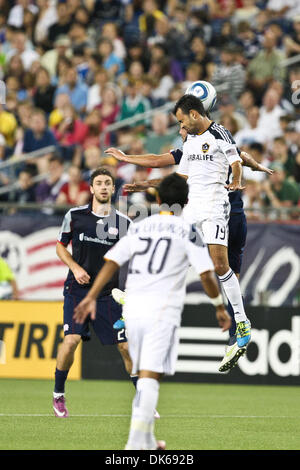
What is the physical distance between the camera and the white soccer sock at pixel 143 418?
8.18 m

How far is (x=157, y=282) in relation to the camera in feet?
27.9

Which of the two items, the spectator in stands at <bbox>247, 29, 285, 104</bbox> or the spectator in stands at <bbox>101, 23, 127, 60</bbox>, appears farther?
the spectator in stands at <bbox>101, 23, 127, 60</bbox>

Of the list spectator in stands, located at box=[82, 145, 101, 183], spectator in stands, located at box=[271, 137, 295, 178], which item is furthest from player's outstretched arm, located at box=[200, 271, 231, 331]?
spectator in stands, located at box=[82, 145, 101, 183]

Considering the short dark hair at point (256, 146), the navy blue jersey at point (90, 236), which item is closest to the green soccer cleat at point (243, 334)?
the navy blue jersey at point (90, 236)

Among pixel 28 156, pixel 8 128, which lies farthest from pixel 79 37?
pixel 28 156

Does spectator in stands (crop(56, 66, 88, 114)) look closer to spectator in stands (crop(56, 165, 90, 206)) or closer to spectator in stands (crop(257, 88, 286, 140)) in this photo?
spectator in stands (crop(56, 165, 90, 206))

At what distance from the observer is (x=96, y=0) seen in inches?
992

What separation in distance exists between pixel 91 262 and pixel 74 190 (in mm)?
6765

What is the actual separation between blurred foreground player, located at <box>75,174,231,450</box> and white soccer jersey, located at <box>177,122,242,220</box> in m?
3.02

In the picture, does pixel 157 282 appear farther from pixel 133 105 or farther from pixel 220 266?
pixel 133 105

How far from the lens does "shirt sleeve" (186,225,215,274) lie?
838cm

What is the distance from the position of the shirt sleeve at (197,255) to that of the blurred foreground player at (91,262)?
11.9ft

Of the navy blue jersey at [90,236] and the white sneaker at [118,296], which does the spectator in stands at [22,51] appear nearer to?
the navy blue jersey at [90,236]
